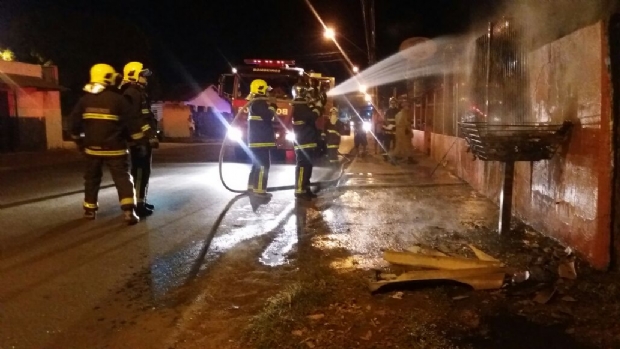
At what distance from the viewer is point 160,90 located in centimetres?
3375

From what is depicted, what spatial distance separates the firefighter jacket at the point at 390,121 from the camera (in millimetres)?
14531

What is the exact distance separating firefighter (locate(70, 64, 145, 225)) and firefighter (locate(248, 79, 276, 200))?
2158 millimetres

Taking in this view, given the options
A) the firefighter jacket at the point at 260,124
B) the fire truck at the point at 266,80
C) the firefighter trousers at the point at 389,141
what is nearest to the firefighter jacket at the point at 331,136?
the fire truck at the point at 266,80

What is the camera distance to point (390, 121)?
14734mm

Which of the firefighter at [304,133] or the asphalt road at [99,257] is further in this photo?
the firefighter at [304,133]

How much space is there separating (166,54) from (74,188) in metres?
28.7

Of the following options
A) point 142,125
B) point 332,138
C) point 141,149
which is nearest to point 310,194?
point 141,149

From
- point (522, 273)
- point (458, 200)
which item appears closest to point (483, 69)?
point (458, 200)

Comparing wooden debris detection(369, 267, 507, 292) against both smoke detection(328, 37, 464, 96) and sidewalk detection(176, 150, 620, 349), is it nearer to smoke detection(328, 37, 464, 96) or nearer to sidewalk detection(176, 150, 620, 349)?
sidewalk detection(176, 150, 620, 349)

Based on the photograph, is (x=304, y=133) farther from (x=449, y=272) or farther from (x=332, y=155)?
(x=332, y=155)

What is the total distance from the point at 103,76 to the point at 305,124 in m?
3.13

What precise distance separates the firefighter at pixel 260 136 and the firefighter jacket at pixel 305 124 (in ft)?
1.39

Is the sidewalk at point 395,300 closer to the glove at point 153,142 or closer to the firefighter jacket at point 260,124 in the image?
the glove at point 153,142

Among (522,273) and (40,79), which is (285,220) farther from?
(40,79)
